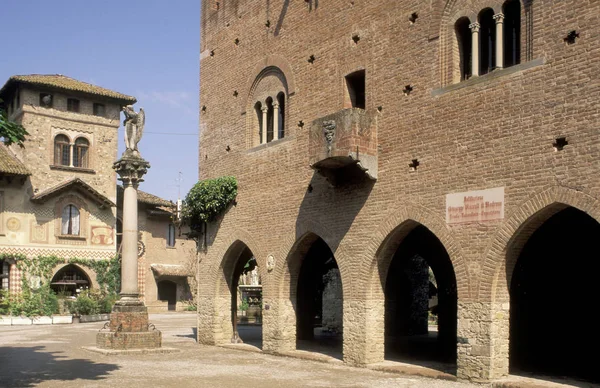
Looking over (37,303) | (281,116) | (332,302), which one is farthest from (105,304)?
(281,116)

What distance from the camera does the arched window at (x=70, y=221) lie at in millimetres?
37562

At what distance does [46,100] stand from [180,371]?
86.0 ft

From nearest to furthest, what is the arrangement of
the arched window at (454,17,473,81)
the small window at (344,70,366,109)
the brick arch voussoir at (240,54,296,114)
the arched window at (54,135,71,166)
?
the arched window at (454,17,473,81), the small window at (344,70,366,109), the brick arch voussoir at (240,54,296,114), the arched window at (54,135,71,166)

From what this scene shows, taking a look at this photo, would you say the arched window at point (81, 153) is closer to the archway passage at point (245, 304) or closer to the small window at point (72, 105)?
the small window at point (72, 105)

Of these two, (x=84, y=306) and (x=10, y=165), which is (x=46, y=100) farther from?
(x=84, y=306)

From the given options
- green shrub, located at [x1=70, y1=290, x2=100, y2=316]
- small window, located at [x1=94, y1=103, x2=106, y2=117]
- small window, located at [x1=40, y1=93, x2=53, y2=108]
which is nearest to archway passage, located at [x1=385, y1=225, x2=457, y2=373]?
green shrub, located at [x1=70, y1=290, x2=100, y2=316]

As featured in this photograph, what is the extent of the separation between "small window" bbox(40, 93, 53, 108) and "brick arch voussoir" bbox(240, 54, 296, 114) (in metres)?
20.4

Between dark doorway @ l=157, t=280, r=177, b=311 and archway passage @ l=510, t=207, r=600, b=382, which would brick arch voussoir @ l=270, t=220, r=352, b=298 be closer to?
archway passage @ l=510, t=207, r=600, b=382

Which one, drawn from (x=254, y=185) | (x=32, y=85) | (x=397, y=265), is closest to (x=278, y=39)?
(x=254, y=185)

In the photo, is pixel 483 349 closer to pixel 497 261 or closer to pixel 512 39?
pixel 497 261

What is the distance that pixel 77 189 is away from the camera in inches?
1489

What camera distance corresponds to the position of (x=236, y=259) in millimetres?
20766

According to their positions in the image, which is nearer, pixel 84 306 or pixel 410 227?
pixel 410 227

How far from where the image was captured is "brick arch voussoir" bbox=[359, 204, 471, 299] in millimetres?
13445
